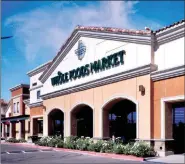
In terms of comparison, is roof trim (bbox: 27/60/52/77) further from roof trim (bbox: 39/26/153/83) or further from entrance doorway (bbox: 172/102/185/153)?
entrance doorway (bbox: 172/102/185/153)

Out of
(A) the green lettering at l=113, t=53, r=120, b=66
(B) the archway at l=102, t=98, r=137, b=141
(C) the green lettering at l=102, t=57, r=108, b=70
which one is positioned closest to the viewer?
(A) the green lettering at l=113, t=53, r=120, b=66

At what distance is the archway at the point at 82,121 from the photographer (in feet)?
84.8

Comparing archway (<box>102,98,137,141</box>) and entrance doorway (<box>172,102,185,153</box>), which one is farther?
archway (<box>102,98,137,141</box>)

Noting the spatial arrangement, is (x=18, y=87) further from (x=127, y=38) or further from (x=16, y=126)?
(x=127, y=38)

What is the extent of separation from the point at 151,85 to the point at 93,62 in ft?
20.1

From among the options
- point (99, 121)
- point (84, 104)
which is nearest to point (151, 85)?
point (99, 121)

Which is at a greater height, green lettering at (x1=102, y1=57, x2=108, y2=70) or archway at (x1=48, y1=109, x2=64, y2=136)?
green lettering at (x1=102, y1=57, x2=108, y2=70)

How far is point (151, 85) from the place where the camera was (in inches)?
712

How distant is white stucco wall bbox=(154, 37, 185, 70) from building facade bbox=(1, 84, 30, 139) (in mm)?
22608

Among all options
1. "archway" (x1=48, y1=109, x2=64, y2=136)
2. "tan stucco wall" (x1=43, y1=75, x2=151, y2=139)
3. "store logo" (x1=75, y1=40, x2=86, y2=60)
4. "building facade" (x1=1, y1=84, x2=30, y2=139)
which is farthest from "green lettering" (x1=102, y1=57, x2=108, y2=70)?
"building facade" (x1=1, y1=84, x2=30, y2=139)

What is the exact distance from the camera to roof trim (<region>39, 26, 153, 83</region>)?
18998mm

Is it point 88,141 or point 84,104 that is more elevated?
point 84,104

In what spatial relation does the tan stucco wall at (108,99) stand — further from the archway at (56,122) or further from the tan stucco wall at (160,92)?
the archway at (56,122)

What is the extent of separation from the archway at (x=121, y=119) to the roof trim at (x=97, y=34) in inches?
172
